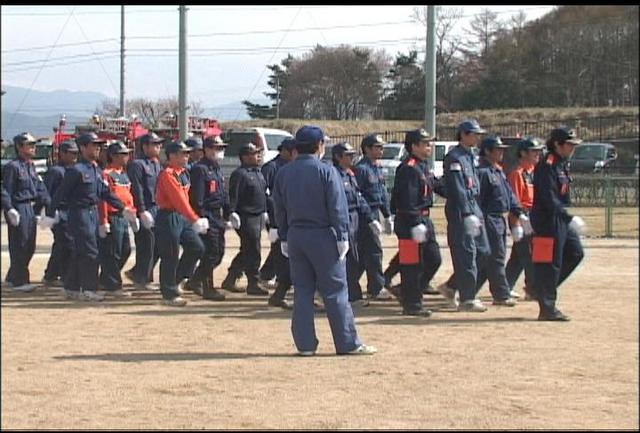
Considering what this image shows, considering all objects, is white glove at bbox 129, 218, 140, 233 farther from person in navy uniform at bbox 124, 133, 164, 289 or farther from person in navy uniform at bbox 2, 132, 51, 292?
person in navy uniform at bbox 2, 132, 51, 292

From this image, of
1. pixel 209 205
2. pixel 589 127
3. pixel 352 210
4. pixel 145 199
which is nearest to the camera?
pixel 352 210

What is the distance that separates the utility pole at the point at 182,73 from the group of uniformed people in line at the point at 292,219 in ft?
33.4

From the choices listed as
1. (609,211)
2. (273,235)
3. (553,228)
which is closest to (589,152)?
(609,211)

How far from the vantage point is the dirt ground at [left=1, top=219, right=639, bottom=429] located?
7090mm

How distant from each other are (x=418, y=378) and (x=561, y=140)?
4.05 meters

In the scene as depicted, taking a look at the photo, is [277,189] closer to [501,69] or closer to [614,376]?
[614,376]

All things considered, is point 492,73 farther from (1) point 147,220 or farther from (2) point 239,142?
(1) point 147,220

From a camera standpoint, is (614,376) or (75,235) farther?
(75,235)

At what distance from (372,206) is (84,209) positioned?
11.3 feet

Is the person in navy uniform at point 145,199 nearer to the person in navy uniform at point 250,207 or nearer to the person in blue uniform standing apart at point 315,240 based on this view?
the person in navy uniform at point 250,207

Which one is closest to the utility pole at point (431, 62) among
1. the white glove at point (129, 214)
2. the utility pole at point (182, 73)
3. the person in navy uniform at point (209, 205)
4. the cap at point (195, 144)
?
the utility pole at point (182, 73)

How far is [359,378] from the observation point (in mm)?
8148

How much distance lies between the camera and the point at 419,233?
36.9ft

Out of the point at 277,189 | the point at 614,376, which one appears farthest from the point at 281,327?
the point at 614,376
